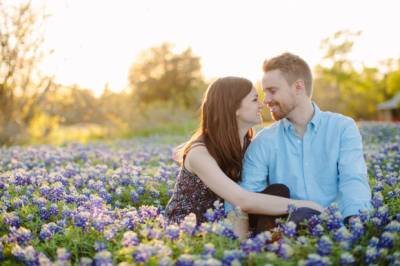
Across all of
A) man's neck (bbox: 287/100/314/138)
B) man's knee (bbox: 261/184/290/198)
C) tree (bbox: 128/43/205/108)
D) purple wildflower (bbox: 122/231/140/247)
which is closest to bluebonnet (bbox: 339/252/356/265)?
purple wildflower (bbox: 122/231/140/247)

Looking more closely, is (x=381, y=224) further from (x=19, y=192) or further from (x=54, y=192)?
(x=19, y=192)

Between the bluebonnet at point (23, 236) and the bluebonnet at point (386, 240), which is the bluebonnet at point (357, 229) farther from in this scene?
the bluebonnet at point (23, 236)

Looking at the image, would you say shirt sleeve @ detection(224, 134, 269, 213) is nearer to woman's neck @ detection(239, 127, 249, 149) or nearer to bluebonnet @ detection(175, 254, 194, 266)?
woman's neck @ detection(239, 127, 249, 149)

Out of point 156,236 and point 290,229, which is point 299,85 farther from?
point 156,236

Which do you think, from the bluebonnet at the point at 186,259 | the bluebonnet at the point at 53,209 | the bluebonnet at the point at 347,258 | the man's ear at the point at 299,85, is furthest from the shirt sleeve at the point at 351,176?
the bluebonnet at the point at 53,209

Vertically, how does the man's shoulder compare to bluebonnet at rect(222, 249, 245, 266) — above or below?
above

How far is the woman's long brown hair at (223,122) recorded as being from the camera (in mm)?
4266

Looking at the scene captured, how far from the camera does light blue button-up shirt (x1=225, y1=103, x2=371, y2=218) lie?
415cm

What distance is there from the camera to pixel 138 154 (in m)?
8.52

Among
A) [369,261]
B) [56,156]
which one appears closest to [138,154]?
[56,156]

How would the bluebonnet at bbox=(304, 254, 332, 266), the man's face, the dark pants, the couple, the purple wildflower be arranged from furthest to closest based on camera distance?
the man's face, the couple, the dark pants, the purple wildflower, the bluebonnet at bbox=(304, 254, 332, 266)

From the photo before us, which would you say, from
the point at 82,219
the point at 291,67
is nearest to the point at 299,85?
the point at 291,67

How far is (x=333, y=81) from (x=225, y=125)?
51550 mm

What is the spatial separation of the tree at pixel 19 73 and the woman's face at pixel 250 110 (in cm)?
1148
